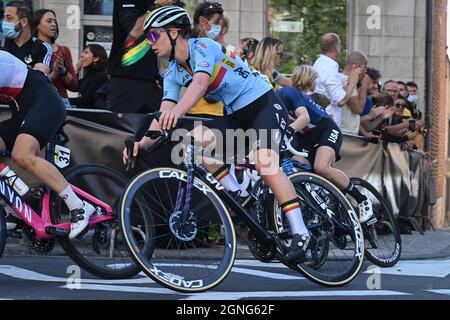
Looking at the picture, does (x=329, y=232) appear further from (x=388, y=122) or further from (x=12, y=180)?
(x=388, y=122)

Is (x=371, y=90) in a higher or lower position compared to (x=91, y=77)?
lower

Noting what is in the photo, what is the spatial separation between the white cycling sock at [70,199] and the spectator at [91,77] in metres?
4.03

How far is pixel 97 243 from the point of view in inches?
297

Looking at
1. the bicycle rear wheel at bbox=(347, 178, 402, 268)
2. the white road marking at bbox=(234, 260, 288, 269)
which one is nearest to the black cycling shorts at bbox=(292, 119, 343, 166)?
the bicycle rear wheel at bbox=(347, 178, 402, 268)

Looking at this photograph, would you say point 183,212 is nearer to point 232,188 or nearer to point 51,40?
point 232,188

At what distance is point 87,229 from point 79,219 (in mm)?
113

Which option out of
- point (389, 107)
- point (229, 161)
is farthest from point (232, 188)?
point (389, 107)

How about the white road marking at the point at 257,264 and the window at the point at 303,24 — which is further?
the window at the point at 303,24

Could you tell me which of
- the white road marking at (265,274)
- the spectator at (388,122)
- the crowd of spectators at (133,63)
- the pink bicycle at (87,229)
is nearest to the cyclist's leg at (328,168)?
the crowd of spectators at (133,63)

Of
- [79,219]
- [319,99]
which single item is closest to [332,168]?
[319,99]

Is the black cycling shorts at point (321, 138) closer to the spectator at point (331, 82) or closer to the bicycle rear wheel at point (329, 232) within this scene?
the bicycle rear wheel at point (329, 232)

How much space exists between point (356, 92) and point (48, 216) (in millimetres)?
6626

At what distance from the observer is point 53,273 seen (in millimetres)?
8039

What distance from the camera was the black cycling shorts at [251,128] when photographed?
7297 millimetres
